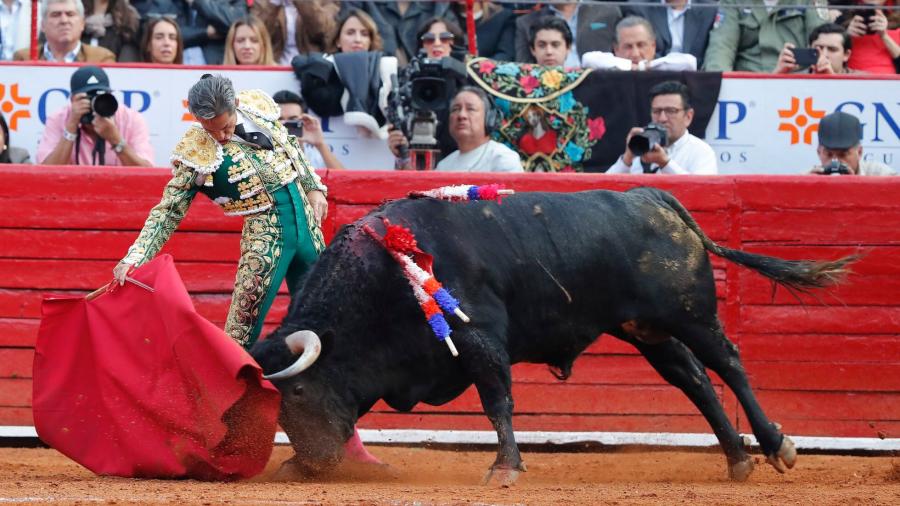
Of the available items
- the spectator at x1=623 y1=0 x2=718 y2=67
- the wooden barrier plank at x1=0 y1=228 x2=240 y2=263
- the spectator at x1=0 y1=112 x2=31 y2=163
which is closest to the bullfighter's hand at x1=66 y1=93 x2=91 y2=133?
the spectator at x1=0 y1=112 x2=31 y2=163

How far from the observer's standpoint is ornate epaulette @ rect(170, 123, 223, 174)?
5.52 metres

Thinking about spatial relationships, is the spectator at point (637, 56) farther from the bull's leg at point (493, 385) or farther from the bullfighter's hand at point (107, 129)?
the bull's leg at point (493, 385)

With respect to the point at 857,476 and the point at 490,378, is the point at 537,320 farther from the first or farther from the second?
the point at 857,476

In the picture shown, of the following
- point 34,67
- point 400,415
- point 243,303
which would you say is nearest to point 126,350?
point 243,303

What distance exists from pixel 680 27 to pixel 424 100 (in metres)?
Result: 2.02

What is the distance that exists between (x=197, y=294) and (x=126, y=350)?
175 centimetres

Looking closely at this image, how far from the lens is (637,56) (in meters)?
8.30

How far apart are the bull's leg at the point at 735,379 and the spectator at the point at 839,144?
6.24ft

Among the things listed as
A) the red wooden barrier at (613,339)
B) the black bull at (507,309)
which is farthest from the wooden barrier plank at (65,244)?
the black bull at (507,309)

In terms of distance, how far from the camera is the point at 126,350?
18.4 ft

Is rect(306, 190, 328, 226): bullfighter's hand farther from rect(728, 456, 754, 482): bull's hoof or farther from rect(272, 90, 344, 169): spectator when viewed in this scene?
rect(728, 456, 754, 482): bull's hoof

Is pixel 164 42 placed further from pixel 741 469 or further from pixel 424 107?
pixel 741 469

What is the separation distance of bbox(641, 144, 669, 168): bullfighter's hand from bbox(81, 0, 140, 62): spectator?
3.20 meters

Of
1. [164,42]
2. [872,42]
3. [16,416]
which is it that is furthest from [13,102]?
[872,42]
